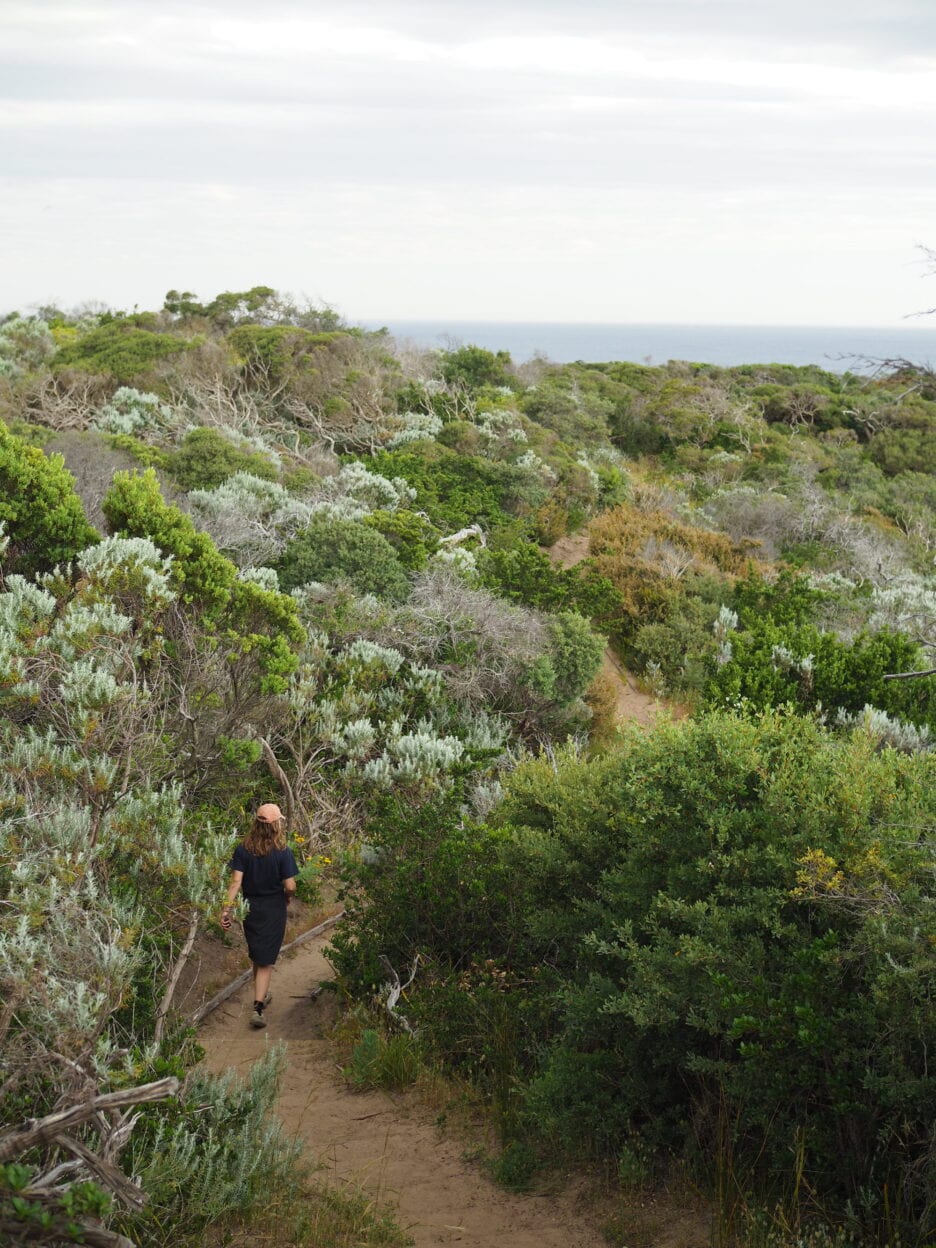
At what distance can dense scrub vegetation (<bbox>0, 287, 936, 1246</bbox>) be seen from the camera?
13.4ft

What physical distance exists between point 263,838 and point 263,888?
0.31 meters

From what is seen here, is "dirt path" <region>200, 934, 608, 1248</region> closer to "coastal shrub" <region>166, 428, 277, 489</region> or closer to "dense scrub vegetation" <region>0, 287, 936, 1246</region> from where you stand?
"dense scrub vegetation" <region>0, 287, 936, 1246</region>

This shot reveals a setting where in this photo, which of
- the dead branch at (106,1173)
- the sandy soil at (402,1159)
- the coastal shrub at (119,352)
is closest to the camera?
the dead branch at (106,1173)

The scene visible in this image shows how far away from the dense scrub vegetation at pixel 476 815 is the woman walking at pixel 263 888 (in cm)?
29

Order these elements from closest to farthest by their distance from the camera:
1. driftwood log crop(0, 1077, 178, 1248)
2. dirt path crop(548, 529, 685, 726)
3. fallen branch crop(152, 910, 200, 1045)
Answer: driftwood log crop(0, 1077, 178, 1248), fallen branch crop(152, 910, 200, 1045), dirt path crop(548, 529, 685, 726)

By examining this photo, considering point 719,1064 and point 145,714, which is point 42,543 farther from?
point 719,1064

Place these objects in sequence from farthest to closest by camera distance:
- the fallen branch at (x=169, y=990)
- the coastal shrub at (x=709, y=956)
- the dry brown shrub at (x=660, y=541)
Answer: the dry brown shrub at (x=660, y=541) < the fallen branch at (x=169, y=990) < the coastal shrub at (x=709, y=956)

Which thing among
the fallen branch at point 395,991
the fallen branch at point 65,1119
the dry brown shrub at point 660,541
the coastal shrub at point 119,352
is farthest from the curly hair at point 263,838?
the coastal shrub at point 119,352

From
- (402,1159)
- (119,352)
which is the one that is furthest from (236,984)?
(119,352)

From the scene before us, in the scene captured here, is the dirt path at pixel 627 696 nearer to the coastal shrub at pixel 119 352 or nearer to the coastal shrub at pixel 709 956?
the coastal shrub at pixel 709 956

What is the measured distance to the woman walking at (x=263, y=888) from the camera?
256 inches

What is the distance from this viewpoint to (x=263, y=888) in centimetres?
652

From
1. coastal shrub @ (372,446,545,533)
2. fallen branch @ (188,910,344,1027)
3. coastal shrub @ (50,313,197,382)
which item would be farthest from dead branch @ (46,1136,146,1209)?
coastal shrub @ (50,313,197,382)

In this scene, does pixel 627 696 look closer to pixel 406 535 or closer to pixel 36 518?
pixel 406 535
